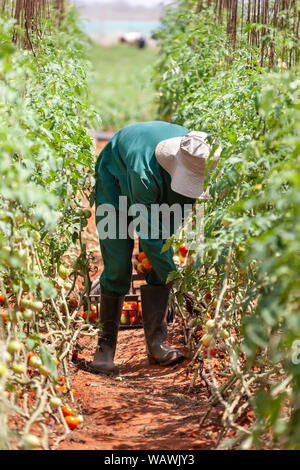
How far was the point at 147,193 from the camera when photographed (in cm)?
270

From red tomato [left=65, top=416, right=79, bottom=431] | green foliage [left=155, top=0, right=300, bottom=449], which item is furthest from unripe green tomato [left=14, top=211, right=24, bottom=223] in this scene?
red tomato [left=65, top=416, right=79, bottom=431]

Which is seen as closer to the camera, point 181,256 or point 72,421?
point 72,421

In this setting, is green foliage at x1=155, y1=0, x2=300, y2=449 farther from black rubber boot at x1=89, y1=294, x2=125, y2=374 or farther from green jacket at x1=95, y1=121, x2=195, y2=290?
black rubber boot at x1=89, y1=294, x2=125, y2=374

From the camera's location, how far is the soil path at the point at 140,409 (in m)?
2.09

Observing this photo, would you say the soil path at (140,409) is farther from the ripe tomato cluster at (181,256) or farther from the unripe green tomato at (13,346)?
the ripe tomato cluster at (181,256)

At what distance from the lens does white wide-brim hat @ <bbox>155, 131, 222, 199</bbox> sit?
8.18 feet

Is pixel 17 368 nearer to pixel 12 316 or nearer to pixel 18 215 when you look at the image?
pixel 12 316

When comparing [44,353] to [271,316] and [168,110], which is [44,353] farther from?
[168,110]

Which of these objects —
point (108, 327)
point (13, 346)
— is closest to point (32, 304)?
point (13, 346)

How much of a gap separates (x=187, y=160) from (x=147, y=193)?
0.27m

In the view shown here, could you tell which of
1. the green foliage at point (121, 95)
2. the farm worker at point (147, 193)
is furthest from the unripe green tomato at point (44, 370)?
the green foliage at point (121, 95)
